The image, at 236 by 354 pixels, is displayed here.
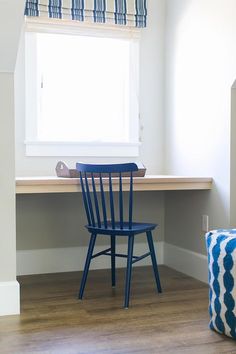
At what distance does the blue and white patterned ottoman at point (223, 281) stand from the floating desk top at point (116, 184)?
35.4 inches

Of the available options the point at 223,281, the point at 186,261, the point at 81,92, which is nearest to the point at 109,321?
the point at 223,281

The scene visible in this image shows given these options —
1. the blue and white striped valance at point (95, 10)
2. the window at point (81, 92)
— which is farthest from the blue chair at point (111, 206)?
the blue and white striped valance at point (95, 10)

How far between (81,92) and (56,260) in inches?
52.0

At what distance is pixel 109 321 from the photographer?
2674 mm

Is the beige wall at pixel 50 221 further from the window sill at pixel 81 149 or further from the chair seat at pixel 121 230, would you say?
the chair seat at pixel 121 230

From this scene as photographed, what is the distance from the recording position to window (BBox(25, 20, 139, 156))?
12.5 feet

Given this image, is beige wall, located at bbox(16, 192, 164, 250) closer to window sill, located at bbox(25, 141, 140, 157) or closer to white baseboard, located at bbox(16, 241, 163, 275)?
white baseboard, located at bbox(16, 241, 163, 275)

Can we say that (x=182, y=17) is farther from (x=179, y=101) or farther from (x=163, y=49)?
(x=179, y=101)

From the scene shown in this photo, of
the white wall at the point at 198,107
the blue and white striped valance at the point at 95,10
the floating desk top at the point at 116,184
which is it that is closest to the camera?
the floating desk top at the point at 116,184

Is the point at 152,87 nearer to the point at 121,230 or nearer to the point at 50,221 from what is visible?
the point at 50,221

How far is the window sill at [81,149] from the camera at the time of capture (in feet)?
12.4

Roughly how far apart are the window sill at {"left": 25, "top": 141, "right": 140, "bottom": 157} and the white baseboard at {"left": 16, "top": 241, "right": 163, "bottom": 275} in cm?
73

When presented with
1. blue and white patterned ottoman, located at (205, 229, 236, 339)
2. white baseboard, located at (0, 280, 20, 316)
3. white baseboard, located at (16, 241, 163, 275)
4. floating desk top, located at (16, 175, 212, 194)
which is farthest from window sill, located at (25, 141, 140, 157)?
blue and white patterned ottoman, located at (205, 229, 236, 339)

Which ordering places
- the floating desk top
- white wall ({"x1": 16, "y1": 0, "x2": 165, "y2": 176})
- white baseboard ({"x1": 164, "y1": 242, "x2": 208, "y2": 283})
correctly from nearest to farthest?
1. the floating desk top
2. white baseboard ({"x1": 164, "y1": 242, "x2": 208, "y2": 283})
3. white wall ({"x1": 16, "y1": 0, "x2": 165, "y2": 176})
